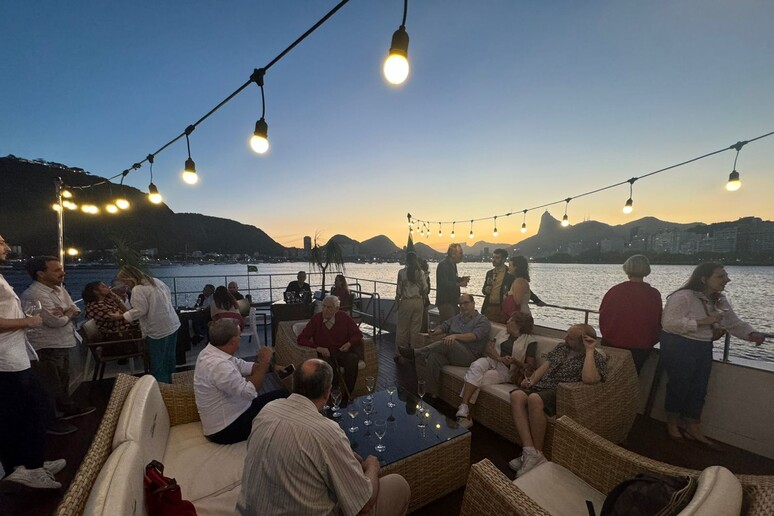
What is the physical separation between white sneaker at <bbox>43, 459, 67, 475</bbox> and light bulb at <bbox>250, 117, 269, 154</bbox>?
2885mm

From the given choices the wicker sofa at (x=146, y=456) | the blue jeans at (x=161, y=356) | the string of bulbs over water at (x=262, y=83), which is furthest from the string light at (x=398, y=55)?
the blue jeans at (x=161, y=356)

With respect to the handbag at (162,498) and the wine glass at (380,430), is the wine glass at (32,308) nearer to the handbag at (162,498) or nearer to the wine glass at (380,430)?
the handbag at (162,498)

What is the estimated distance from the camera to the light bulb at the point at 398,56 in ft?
5.22

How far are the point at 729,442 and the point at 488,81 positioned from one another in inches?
235

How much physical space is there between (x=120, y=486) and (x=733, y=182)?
22.3 ft

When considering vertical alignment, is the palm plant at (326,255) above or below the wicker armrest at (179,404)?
above

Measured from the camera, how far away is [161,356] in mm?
3154

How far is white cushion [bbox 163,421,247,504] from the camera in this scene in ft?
4.96

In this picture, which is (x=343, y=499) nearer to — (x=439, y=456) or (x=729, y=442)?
(x=439, y=456)

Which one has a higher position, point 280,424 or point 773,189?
point 773,189

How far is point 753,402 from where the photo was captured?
238 centimetres

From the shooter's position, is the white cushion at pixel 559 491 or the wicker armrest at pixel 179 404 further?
the wicker armrest at pixel 179 404

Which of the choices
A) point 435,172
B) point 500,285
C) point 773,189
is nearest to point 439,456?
point 500,285

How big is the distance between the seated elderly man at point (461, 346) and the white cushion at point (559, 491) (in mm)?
1576
